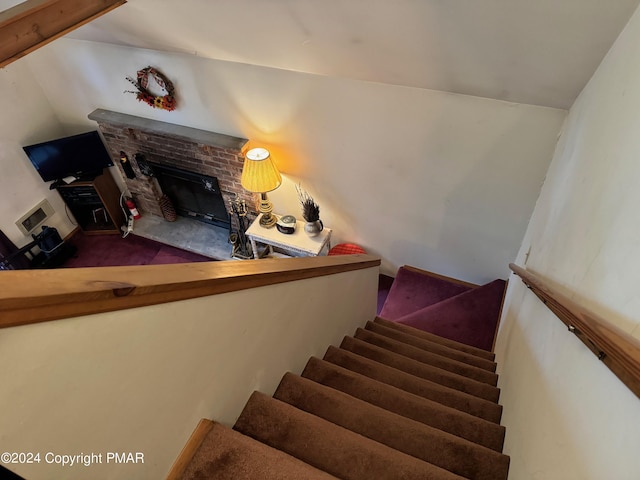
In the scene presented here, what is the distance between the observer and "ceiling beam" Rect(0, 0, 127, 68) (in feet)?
5.46

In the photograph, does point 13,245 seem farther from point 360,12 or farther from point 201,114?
point 360,12

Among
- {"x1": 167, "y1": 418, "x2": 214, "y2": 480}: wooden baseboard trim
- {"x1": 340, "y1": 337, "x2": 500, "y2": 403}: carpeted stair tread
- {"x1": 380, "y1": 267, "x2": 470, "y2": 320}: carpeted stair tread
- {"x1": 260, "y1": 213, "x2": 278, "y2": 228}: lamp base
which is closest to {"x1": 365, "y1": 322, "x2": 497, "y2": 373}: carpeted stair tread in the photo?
{"x1": 340, "y1": 337, "x2": 500, "y2": 403}: carpeted stair tread

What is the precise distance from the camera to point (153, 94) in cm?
347

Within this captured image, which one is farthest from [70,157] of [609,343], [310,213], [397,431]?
[609,343]

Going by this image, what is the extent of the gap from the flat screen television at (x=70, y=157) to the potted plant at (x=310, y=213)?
221 cm

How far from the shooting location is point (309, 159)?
330 centimetres

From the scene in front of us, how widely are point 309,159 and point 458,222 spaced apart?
132 cm

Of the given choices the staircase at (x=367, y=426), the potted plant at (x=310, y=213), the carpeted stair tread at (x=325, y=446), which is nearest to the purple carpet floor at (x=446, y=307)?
the staircase at (x=367, y=426)

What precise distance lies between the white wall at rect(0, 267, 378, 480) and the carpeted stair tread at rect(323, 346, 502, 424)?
0.57 m

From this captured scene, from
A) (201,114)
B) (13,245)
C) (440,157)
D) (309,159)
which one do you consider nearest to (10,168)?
(13,245)

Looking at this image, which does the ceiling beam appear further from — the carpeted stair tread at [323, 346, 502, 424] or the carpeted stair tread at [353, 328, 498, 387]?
the carpeted stair tread at [353, 328, 498, 387]

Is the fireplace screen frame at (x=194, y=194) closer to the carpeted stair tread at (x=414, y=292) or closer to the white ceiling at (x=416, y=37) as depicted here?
the white ceiling at (x=416, y=37)

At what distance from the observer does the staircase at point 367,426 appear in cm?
103

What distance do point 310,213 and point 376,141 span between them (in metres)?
0.90
